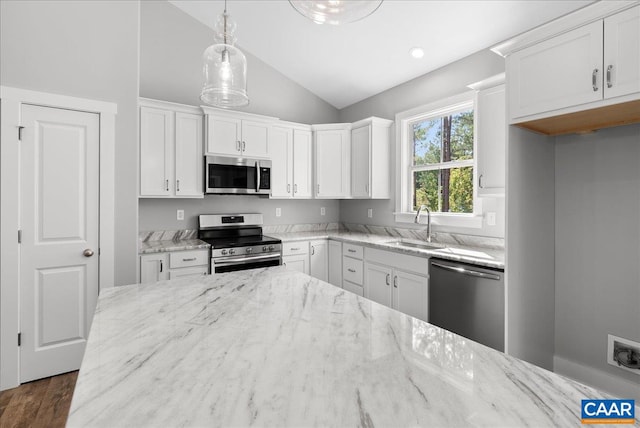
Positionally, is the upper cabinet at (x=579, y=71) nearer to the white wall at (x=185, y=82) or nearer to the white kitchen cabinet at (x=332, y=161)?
the white kitchen cabinet at (x=332, y=161)

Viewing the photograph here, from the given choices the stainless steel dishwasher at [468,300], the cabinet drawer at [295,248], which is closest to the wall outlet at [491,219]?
the stainless steel dishwasher at [468,300]

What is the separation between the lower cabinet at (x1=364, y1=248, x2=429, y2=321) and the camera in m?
2.88

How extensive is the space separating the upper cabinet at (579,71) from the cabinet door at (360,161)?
2065 mm

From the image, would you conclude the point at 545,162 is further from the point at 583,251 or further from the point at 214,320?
the point at 214,320

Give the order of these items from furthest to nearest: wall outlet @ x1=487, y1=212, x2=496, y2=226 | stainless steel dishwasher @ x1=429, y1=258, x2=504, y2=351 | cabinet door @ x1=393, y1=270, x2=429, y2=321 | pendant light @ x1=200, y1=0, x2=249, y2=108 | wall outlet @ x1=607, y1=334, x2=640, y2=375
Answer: wall outlet @ x1=487, y1=212, x2=496, y2=226
cabinet door @ x1=393, y1=270, x2=429, y2=321
stainless steel dishwasher @ x1=429, y1=258, x2=504, y2=351
wall outlet @ x1=607, y1=334, x2=640, y2=375
pendant light @ x1=200, y1=0, x2=249, y2=108

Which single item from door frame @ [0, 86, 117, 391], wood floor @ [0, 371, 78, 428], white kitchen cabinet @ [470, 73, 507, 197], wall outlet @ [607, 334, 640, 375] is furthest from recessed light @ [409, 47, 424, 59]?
wood floor @ [0, 371, 78, 428]

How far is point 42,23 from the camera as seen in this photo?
2.46 metres

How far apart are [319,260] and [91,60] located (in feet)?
9.80

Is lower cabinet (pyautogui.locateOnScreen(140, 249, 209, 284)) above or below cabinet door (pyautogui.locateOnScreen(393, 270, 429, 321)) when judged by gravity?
above

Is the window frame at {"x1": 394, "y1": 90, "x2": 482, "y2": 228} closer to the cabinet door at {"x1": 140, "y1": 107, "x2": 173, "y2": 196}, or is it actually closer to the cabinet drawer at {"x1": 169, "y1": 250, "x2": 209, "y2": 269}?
the cabinet drawer at {"x1": 169, "y1": 250, "x2": 209, "y2": 269}

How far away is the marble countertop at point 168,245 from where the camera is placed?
3.07m

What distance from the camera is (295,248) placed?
3904 mm

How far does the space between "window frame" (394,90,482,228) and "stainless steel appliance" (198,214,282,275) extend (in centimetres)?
163

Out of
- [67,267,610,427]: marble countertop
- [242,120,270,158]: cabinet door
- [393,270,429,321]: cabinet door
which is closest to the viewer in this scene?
[67,267,610,427]: marble countertop
